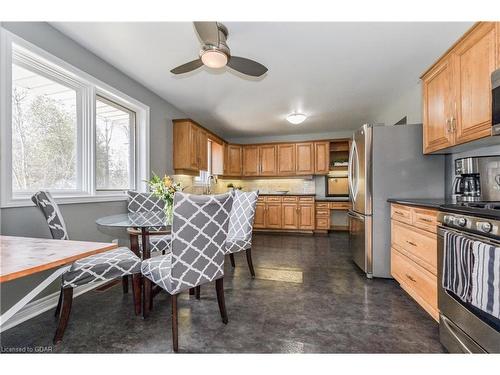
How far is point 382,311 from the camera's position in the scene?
206 centimetres

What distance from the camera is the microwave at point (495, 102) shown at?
1.54 m

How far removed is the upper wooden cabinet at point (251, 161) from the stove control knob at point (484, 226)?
5.21 metres

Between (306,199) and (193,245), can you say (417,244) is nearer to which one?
(193,245)

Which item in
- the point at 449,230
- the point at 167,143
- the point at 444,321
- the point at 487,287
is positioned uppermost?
the point at 167,143

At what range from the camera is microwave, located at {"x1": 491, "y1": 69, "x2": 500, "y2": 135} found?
1.54 meters

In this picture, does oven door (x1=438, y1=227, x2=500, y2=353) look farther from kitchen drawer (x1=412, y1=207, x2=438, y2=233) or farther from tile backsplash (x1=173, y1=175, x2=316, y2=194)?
tile backsplash (x1=173, y1=175, x2=316, y2=194)

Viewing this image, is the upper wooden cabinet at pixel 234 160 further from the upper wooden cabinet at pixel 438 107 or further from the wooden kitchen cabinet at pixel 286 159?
the upper wooden cabinet at pixel 438 107

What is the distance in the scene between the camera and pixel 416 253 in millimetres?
2135

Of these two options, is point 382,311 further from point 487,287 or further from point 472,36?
point 472,36

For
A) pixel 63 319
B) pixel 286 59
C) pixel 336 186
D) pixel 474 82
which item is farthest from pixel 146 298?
pixel 336 186

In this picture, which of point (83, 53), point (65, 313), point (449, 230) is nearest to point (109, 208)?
point (65, 313)

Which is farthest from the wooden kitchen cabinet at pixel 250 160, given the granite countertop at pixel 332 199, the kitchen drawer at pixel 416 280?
the kitchen drawer at pixel 416 280
